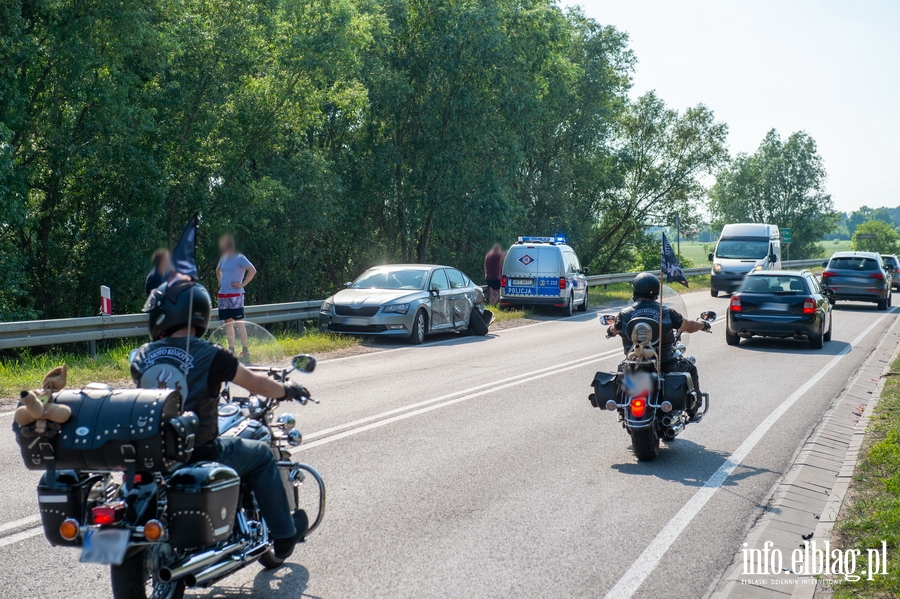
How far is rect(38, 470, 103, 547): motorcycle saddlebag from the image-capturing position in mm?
3738

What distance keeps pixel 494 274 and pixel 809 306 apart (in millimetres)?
11581

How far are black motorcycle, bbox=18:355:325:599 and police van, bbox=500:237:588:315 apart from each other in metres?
21.5

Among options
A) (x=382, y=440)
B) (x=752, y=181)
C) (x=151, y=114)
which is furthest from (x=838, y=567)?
(x=752, y=181)

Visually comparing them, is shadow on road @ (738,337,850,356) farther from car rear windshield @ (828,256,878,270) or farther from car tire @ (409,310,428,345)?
car rear windshield @ (828,256,878,270)

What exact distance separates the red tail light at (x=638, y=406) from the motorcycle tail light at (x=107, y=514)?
4.82 metres

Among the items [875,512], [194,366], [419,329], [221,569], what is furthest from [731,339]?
[194,366]

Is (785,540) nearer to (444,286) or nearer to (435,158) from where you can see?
(444,286)

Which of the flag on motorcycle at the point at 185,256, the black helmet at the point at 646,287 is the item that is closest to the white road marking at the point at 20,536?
the flag on motorcycle at the point at 185,256

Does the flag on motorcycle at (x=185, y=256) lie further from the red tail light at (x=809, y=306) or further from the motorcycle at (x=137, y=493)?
the red tail light at (x=809, y=306)

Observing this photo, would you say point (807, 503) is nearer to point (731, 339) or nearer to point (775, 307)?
point (775, 307)

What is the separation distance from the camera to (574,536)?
5590 mm

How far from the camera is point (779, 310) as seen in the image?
1722 cm

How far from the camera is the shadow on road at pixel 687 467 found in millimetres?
7211

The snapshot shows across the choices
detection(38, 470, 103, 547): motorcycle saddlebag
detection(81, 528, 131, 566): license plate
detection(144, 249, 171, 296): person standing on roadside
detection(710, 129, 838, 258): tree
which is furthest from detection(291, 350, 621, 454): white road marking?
detection(710, 129, 838, 258): tree
